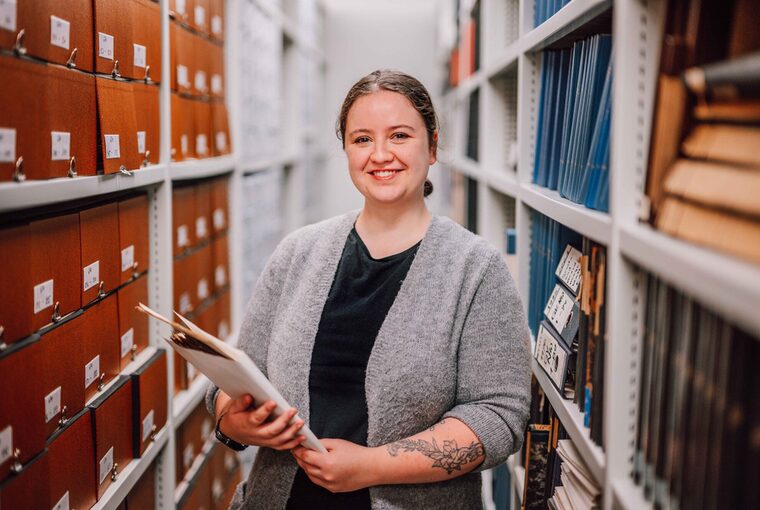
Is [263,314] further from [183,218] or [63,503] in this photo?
[183,218]

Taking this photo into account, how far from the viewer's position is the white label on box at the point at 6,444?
104 cm

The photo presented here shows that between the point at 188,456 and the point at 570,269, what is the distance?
1.35 m

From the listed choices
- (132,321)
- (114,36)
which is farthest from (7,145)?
(132,321)

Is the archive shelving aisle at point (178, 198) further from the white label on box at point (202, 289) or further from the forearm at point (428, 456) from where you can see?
the forearm at point (428, 456)

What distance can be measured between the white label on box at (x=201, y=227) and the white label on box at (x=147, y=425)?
26.3 inches

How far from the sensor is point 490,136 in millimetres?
2736

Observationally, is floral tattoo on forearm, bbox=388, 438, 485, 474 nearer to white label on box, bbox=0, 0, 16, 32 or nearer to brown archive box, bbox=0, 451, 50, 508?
brown archive box, bbox=0, 451, 50, 508

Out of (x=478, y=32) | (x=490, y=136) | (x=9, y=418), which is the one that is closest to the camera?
(x=9, y=418)

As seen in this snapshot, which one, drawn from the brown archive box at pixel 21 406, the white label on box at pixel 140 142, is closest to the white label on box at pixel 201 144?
the white label on box at pixel 140 142

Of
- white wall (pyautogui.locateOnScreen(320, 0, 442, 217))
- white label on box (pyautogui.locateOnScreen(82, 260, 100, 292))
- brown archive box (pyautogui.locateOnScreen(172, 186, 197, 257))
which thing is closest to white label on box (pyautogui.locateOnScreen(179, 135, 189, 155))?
brown archive box (pyautogui.locateOnScreen(172, 186, 197, 257))

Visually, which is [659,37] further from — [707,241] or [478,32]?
[478,32]

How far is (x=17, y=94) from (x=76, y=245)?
358 millimetres

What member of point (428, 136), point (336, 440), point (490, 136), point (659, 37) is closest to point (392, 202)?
point (428, 136)

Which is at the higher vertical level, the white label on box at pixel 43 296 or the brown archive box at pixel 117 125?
the brown archive box at pixel 117 125
